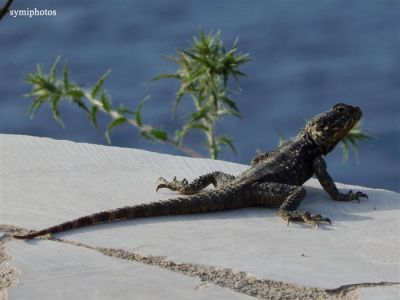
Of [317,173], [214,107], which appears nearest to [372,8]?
[214,107]

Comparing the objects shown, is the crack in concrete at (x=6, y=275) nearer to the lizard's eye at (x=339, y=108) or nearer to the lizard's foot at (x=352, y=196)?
the lizard's foot at (x=352, y=196)

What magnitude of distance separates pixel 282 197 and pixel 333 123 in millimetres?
786

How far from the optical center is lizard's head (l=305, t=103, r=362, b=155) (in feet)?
17.0

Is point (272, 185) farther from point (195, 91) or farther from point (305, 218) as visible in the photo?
point (195, 91)

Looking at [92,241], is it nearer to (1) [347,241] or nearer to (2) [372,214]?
(1) [347,241]

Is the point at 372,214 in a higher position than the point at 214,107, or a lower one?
lower

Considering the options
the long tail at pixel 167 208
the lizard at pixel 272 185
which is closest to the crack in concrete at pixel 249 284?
the long tail at pixel 167 208

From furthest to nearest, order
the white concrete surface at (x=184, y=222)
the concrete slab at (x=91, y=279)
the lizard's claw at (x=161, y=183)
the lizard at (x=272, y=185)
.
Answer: the lizard's claw at (x=161, y=183), the lizard at (x=272, y=185), the white concrete surface at (x=184, y=222), the concrete slab at (x=91, y=279)

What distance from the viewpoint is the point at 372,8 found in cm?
1365

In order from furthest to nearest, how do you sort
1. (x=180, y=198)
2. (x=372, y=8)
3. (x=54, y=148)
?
(x=372, y=8) → (x=54, y=148) → (x=180, y=198)

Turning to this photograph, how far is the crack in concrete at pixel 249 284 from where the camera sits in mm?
3281

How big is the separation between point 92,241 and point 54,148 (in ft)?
3.97

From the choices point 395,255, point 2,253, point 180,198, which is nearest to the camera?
point 2,253

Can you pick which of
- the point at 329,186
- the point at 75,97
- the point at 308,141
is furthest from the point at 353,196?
the point at 75,97
